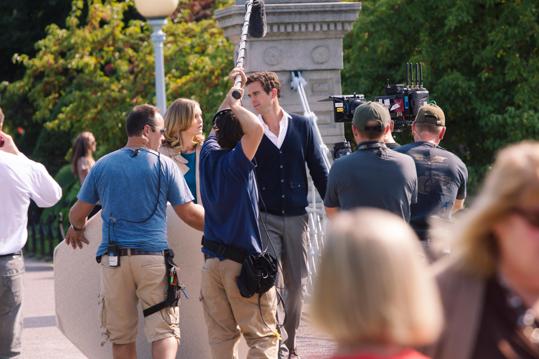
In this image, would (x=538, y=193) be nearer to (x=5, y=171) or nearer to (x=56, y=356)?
(x=5, y=171)

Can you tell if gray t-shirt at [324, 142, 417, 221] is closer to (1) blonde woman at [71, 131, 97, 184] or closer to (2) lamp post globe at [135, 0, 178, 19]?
(1) blonde woman at [71, 131, 97, 184]

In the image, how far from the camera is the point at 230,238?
7.00 m

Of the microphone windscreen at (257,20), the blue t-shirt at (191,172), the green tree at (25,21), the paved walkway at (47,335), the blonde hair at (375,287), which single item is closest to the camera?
the blonde hair at (375,287)

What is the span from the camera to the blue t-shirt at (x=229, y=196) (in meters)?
6.93

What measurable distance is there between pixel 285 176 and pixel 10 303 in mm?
1937

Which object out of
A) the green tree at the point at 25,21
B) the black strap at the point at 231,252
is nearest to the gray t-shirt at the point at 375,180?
the black strap at the point at 231,252

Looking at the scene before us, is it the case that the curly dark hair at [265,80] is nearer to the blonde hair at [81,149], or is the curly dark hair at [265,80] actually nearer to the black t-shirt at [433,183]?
the black t-shirt at [433,183]

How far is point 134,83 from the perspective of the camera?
19.4 meters

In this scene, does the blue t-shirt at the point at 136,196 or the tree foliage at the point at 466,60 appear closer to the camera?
the blue t-shirt at the point at 136,196

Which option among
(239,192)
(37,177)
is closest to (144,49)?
(37,177)

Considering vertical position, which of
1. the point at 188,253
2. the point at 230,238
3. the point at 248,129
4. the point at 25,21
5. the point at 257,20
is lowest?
the point at 188,253

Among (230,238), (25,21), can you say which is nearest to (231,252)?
(230,238)

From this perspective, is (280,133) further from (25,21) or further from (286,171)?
(25,21)

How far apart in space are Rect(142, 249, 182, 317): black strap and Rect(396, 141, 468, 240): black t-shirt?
56.8 inches
